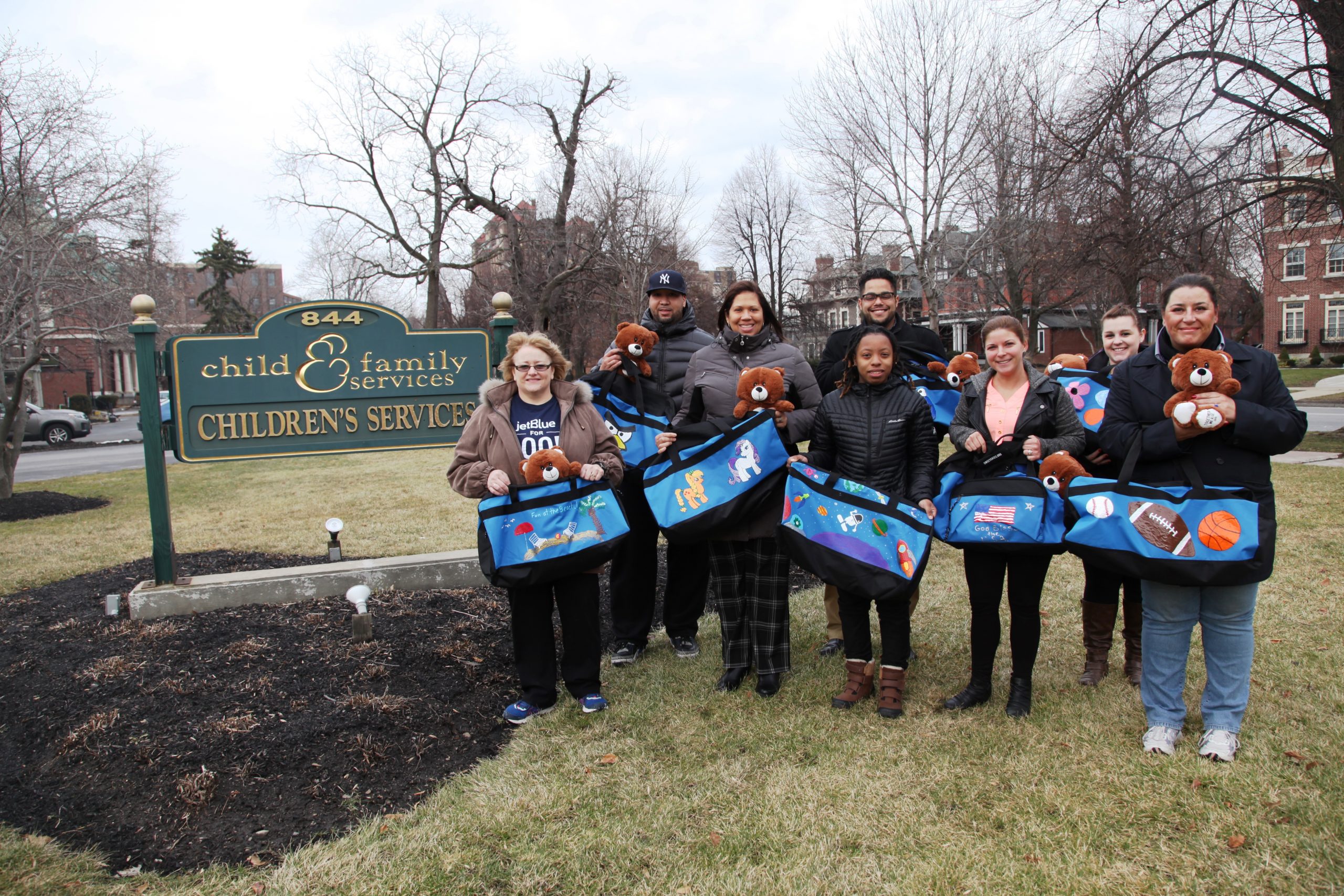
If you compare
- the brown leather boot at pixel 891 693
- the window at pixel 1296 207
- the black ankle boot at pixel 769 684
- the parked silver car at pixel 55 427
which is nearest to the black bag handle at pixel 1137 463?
the brown leather boot at pixel 891 693

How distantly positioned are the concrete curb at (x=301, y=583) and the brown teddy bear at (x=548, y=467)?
169cm

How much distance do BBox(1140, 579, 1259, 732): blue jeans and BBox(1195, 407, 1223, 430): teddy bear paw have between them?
0.67m

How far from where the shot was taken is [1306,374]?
34344 millimetres

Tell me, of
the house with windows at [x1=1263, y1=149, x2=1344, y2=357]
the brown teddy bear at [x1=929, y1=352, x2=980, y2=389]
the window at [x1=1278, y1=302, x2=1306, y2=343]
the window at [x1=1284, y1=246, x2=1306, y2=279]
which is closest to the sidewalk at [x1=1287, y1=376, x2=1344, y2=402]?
the house with windows at [x1=1263, y1=149, x2=1344, y2=357]

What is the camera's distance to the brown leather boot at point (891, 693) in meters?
3.55

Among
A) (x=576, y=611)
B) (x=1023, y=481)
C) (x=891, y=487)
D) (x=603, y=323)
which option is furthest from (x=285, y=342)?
(x=603, y=323)

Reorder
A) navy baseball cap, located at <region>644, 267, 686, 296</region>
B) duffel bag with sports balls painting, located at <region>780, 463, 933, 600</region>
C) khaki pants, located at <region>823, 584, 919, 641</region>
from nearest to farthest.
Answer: duffel bag with sports balls painting, located at <region>780, 463, 933, 600</region>, navy baseball cap, located at <region>644, 267, 686, 296</region>, khaki pants, located at <region>823, 584, 919, 641</region>

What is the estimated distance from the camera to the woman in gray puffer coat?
379 centimetres

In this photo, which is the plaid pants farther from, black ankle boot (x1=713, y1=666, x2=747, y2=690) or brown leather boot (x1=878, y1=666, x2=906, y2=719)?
brown leather boot (x1=878, y1=666, x2=906, y2=719)

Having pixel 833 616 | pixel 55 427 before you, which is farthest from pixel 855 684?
pixel 55 427

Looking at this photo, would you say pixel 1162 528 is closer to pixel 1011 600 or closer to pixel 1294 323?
pixel 1011 600

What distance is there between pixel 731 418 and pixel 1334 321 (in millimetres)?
51860

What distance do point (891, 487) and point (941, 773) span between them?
119 cm

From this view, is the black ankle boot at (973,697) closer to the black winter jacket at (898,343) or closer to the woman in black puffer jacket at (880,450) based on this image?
the woman in black puffer jacket at (880,450)
